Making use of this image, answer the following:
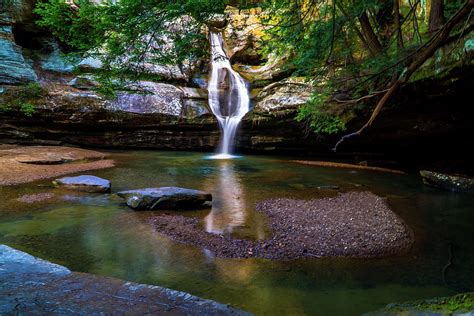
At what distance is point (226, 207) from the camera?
7.41 metres

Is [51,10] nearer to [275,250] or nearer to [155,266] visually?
[155,266]

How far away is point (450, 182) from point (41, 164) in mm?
12813

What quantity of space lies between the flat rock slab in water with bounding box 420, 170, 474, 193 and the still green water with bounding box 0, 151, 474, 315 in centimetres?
58

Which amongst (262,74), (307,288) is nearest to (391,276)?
(307,288)

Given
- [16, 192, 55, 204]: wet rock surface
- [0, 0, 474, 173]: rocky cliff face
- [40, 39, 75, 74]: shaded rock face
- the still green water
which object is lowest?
the still green water

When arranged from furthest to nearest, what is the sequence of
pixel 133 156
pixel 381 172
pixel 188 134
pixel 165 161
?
pixel 188 134, pixel 133 156, pixel 165 161, pixel 381 172

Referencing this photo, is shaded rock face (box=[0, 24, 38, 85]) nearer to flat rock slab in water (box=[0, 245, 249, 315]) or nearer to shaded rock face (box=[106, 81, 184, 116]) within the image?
shaded rock face (box=[106, 81, 184, 116])

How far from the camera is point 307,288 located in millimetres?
3979

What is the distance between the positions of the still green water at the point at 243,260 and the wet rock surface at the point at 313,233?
0.67 feet

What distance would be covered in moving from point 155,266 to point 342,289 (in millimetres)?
2329

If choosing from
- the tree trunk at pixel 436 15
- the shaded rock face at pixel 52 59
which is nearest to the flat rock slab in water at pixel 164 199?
the tree trunk at pixel 436 15

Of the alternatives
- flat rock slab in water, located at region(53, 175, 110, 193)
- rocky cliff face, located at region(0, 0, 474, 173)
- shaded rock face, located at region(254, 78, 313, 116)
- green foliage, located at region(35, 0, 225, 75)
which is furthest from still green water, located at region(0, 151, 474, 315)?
shaded rock face, located at region(254, 78, 313, 116)

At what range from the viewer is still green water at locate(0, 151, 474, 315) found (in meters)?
3.85

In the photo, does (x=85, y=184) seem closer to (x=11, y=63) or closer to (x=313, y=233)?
(x=313, y=233)
